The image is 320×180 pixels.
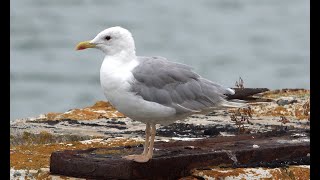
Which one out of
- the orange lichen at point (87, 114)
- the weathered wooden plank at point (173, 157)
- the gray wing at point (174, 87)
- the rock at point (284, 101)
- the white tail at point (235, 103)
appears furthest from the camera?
the rock at point (284, 101)

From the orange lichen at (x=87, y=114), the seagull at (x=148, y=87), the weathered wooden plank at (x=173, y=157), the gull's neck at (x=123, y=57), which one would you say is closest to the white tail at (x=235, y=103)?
the seagull at (x=148, y=87)

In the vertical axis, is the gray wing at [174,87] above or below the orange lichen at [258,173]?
above

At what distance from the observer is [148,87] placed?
7.07 meters

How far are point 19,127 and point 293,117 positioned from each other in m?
2.56

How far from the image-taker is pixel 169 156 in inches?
279

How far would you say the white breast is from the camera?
692 cm

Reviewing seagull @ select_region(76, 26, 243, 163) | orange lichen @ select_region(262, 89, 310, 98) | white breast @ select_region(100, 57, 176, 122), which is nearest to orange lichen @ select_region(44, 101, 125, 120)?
orange lichen @ select_region(262, 89, 310, 98)

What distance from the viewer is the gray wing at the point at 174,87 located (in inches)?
278

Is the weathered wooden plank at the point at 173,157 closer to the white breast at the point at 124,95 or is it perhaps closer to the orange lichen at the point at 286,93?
the white breast at the point at 124,95

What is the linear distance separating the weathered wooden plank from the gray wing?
0.36 meters

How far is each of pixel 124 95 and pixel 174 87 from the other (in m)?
0.48
